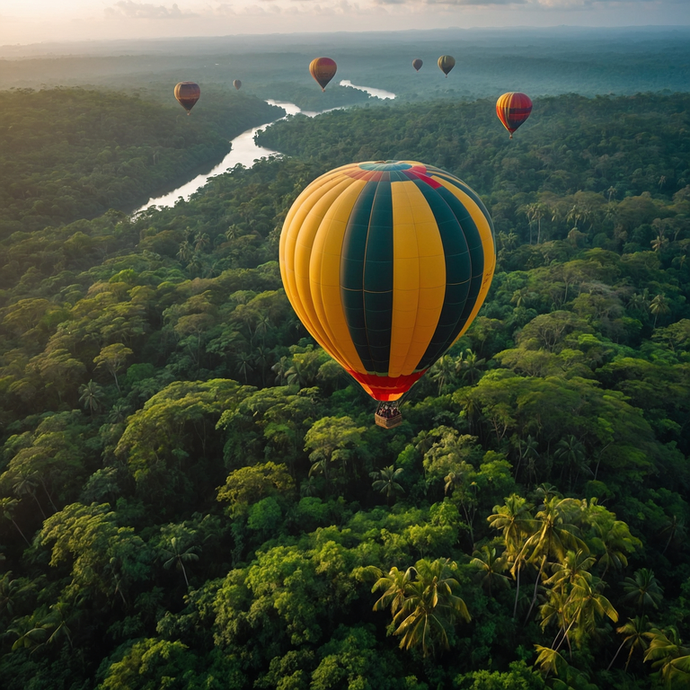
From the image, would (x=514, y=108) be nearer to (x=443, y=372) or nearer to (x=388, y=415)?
(x=443, y=372)

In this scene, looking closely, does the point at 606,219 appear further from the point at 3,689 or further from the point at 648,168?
the point at 3,689

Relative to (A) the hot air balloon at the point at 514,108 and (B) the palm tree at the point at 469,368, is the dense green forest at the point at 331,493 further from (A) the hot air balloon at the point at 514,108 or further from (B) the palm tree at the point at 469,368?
(A) the hot air balloon at the point at 514,108

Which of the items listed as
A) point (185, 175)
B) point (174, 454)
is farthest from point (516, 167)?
point (174, 454)

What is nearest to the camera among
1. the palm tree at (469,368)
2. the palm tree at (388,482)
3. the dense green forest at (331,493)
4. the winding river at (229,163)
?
the dense green forest at (331,493)

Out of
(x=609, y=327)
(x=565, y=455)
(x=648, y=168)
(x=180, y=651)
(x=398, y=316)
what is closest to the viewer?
(x=398, y=316)

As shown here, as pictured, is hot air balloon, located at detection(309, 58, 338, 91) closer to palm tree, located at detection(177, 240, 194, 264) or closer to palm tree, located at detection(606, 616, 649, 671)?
palm tree, located at detection(177, 240, 194, 264)

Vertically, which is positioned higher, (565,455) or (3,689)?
(565,455)

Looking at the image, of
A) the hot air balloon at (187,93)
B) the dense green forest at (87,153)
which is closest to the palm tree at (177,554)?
the dense green forest at (87,153)
